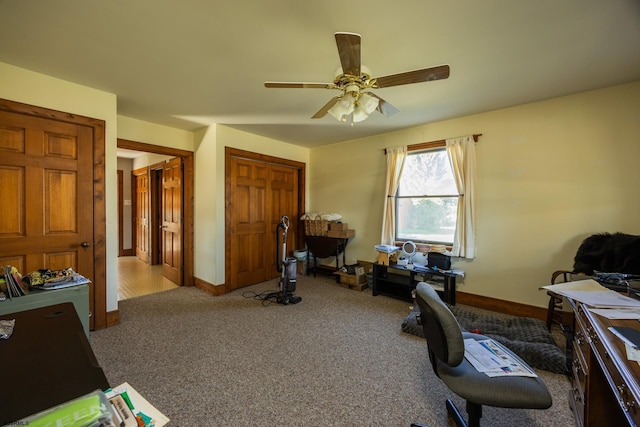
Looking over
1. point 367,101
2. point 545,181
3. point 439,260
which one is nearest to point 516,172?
point 545,181

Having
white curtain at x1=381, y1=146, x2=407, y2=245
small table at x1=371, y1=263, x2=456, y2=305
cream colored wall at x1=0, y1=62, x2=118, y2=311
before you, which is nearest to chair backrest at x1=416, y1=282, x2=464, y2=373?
small table at x1=371, y1=263, x2=456, y2=305

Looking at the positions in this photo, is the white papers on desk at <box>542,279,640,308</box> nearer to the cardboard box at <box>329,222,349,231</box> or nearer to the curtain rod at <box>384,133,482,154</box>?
the curtain rod at <box>384,133,482,154</box>

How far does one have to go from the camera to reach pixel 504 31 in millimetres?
1805

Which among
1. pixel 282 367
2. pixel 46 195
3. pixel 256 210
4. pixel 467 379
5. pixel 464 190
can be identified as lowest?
pixel 282 367

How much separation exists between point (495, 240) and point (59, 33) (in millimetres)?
4543

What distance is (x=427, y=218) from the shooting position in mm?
3852

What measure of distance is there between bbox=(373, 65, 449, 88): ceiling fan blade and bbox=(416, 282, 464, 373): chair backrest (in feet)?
4.37

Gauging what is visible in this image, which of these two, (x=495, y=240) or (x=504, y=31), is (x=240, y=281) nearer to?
(x=495, y=240)

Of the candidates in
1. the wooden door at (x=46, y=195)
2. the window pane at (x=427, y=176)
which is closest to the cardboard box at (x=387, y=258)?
the window pane at (x=427, y=176)

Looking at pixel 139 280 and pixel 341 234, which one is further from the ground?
pixel 341 234

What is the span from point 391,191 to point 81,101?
383 cm

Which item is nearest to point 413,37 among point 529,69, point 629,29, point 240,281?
point 529,69

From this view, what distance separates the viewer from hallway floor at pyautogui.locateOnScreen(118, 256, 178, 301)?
3.93m

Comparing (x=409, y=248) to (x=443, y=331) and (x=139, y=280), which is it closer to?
(x=443, y=331)
